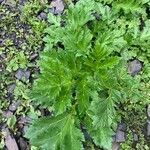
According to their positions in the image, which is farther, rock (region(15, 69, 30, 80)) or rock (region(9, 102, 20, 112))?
rock (region(15, 69, 30, 80))

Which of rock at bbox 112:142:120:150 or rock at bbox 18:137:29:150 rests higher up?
rock at bbox 18:137:29:150

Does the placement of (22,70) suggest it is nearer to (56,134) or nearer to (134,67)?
(56,134)

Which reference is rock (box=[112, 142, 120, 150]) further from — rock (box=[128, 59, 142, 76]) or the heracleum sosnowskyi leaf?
rock (box=[128, 59, 142, 76])

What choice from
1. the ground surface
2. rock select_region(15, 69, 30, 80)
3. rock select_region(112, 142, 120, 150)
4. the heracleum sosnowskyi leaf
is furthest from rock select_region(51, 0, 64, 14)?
rock select_region(112, 142, 120, 150)

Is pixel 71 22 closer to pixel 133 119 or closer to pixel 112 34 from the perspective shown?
pixel 112 34

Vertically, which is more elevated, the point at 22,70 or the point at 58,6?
the point at 58,6

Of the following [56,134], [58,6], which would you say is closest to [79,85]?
[56,134]

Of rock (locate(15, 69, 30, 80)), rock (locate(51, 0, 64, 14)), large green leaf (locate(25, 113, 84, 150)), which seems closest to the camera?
large green leaf (locate(25, 113, 84, 150))

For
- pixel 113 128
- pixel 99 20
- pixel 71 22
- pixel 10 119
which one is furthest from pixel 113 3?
pixel 10 119
